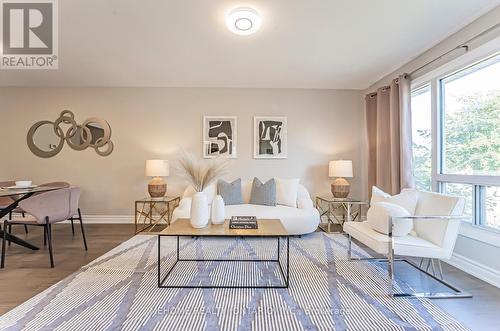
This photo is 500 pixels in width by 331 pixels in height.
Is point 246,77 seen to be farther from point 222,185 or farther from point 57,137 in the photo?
point 57,137

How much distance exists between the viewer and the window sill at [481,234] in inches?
103

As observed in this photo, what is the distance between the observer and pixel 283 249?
11.7 feet

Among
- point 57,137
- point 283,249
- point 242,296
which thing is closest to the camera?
point 242,296

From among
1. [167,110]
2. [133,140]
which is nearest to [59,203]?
[133,140]

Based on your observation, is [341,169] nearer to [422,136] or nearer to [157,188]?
[422,136]

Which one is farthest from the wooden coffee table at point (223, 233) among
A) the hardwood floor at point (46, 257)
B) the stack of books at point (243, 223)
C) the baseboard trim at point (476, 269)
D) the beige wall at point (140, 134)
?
the beige wall at point (140, 134)

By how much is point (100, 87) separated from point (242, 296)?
4.60 meters

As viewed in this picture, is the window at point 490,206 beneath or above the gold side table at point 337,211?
above

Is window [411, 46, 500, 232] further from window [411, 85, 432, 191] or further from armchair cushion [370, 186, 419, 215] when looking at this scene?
armchair cushion [370, 186, 419, 215]

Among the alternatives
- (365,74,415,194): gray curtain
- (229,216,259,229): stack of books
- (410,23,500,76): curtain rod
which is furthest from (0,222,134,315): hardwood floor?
(410,23,500,76): curtain rod

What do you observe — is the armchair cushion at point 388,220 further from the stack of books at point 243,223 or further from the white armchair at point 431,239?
the stack of books at point 243,223

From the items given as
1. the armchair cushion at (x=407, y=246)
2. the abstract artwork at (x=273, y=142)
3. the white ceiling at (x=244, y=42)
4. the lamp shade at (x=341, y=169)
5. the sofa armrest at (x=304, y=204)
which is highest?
the white ceiling at (x=244, y=42)

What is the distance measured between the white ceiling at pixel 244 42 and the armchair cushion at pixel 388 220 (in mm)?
2013

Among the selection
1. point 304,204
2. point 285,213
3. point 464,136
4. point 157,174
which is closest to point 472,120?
point 464,136
